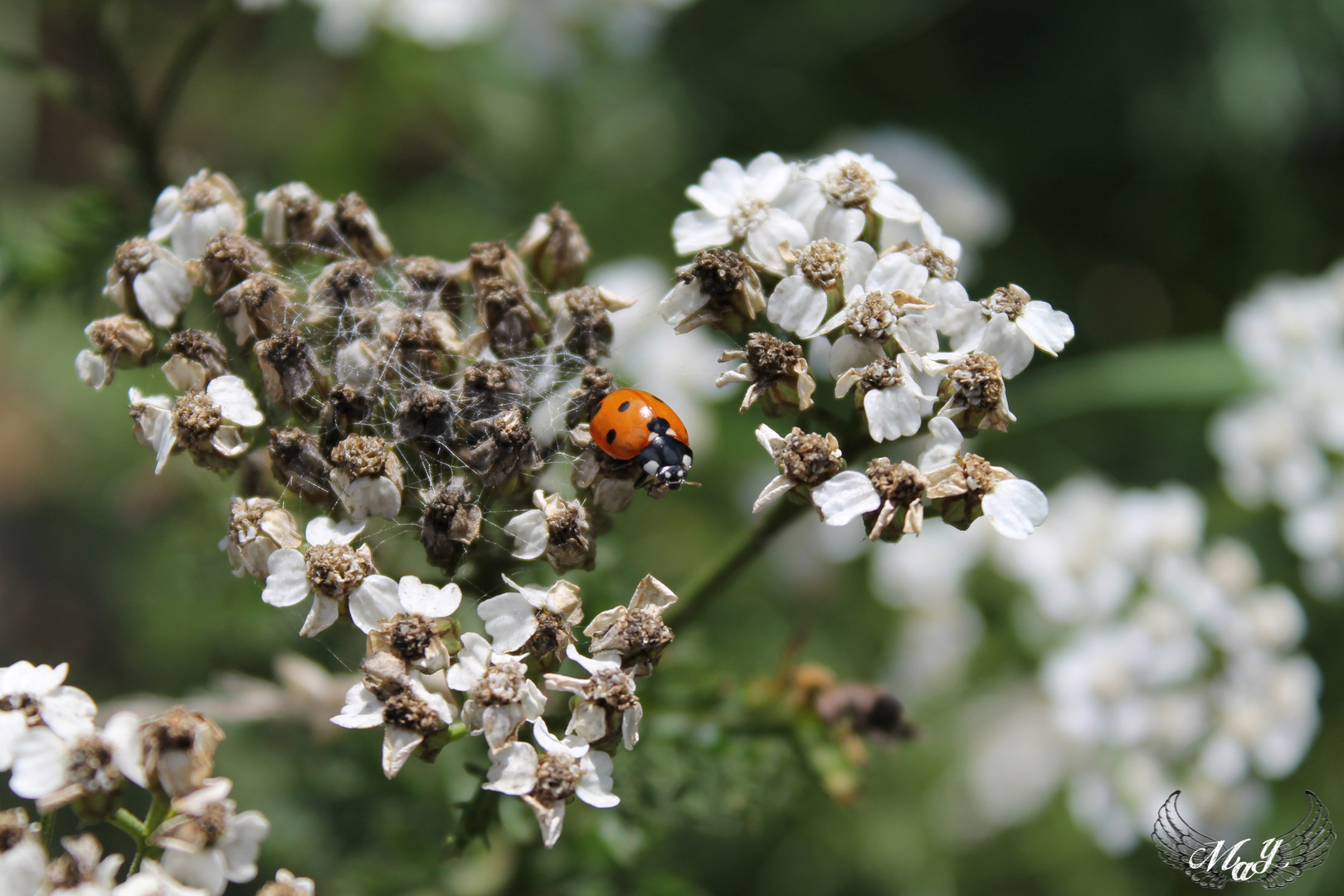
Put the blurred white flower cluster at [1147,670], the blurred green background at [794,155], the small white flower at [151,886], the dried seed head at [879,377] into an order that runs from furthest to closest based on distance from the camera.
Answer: the blurred green background at [794,155], the blurred white flower cluster at [1147,670], the dried seed head at [879,377], the small white flower at [151,886]

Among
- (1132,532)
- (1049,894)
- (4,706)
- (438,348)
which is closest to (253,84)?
(438,348)

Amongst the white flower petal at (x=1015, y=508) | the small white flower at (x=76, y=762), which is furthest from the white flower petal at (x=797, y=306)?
the small white flower at (x=76, y=762)

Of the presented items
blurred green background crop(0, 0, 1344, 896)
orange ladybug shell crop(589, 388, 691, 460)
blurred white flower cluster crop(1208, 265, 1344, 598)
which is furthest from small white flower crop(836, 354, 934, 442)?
blurred white flower cluster crop(1208, 265, 1344, 598)

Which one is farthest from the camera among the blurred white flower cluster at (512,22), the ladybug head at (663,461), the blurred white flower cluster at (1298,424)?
the blurred white flower cluster at (512,22)

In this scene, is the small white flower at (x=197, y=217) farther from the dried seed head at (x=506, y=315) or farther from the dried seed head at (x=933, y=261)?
the dried seed head at (x=933, y=261)

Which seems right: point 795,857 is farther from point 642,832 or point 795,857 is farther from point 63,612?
point 63,612

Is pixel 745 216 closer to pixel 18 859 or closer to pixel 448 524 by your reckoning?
pixel 448 524

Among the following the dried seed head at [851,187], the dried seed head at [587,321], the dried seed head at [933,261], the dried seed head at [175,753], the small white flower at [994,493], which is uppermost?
the dried seed head at [851,187]

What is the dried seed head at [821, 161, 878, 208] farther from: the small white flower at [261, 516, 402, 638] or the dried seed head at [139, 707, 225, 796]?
the dried seed head at [139, 707, 225, 796]
